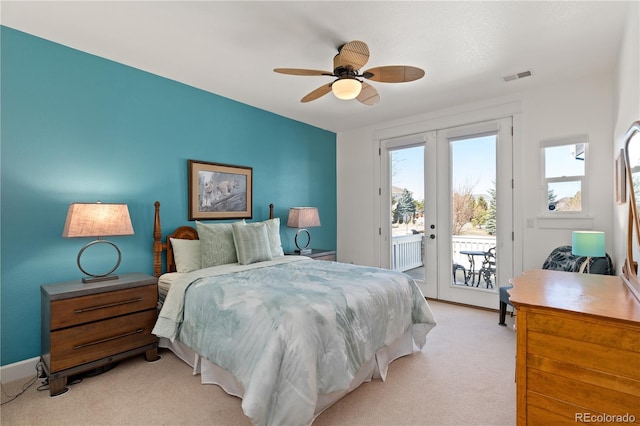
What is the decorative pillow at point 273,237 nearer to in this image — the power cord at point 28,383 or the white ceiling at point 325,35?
the white ceiling at point 325,35

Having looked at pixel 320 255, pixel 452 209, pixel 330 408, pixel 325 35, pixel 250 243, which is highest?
pixel 325 35

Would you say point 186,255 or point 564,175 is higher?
point 564,175

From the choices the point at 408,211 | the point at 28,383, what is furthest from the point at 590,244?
the point at 28,383

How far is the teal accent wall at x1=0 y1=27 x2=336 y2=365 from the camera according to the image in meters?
2.44

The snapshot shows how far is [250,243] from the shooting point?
10.7 feet

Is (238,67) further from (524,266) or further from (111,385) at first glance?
(524,266)

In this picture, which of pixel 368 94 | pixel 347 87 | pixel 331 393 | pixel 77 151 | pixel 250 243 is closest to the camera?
pixel 331 393

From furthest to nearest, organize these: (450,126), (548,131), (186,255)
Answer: (450,126), (548,131), (186,255)

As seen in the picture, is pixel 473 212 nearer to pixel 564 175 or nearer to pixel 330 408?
pixel 564 175

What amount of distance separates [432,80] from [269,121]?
2.23 m

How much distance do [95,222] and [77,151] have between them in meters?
0.78

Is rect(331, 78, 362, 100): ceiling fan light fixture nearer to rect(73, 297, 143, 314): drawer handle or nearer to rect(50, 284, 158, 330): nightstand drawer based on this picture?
rect(50, 284, 158, 330): nightstand drawer

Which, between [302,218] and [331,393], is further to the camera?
[302,218]

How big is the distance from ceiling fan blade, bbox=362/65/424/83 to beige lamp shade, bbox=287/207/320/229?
2.27 metres
